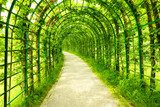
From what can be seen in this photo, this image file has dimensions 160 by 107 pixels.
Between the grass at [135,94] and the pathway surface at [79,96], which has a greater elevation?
the grass at [135,94]

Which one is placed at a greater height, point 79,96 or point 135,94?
point 135,94

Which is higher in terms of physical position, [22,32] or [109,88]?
[22,32]

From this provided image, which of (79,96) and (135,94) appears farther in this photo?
(79,96)

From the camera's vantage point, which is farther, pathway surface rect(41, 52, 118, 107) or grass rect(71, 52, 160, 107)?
pathway surface rect(41, 52, 118, 107)

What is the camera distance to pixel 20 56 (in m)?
7.41

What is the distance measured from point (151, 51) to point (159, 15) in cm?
106

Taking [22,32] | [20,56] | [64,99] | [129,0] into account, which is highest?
[129,0]

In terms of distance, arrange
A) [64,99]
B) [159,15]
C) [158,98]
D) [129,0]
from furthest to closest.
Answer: [129,0] < [64,99] < [159,15] < [158,98]

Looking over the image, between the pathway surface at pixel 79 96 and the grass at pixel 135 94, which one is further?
the pathway surface at pixel 79 96

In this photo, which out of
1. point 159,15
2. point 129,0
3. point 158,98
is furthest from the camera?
point 129,0

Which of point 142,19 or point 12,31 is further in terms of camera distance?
point 142,19

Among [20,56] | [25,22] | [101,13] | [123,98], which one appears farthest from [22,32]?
[101,13]

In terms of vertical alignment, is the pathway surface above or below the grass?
below

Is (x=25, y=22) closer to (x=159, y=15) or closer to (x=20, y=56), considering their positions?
(x=20, y=56)
